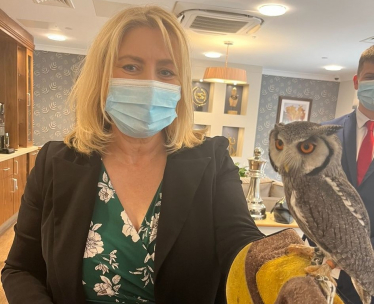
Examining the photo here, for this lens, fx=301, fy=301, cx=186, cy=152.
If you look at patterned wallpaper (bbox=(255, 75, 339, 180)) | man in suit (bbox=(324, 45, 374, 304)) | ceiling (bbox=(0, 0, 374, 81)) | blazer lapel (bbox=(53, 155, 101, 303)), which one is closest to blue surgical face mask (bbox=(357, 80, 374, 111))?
man in suit (bbox=(324, 45, 374, 304))

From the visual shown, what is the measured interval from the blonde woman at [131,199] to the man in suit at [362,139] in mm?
326

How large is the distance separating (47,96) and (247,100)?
Result: 3.37m

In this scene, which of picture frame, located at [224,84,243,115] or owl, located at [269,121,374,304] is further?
picture frame, located at [224,84,243,115]

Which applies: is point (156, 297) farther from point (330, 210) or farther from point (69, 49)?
point (69, 49)

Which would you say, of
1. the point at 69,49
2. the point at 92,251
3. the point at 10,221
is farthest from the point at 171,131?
the point at 69,49

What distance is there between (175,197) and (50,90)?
4.76 metres

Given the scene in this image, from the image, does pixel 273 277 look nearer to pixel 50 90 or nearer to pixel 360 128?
pixel 360 128

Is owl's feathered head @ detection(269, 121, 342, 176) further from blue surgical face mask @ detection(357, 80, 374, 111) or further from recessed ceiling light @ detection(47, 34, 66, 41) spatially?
recessed ceiling light @ detection(47, 34, 66, 41)

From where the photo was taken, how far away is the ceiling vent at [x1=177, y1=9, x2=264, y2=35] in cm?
257

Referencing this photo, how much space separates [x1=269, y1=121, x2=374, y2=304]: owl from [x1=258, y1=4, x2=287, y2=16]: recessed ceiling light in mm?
2369

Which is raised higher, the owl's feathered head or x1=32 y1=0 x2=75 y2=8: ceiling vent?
x1=32 y1=0 x2=75 y2=8: ceiling vent

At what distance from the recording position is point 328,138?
30 centimetres

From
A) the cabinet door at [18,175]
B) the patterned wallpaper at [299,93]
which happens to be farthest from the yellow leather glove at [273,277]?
the patterned wallpaper at [299,93]

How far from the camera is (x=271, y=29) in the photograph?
3021 millimetres
